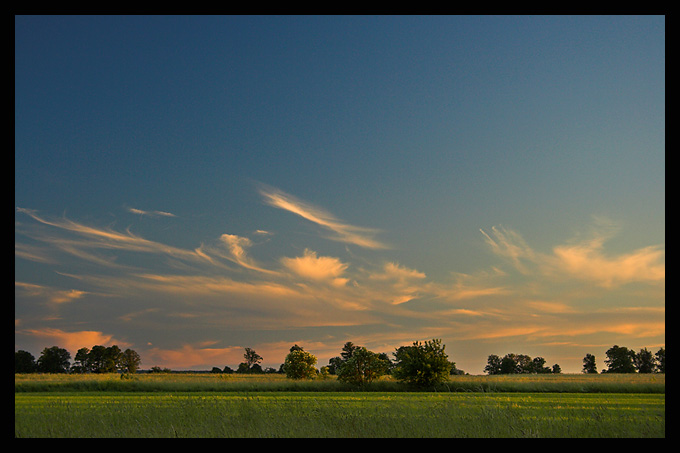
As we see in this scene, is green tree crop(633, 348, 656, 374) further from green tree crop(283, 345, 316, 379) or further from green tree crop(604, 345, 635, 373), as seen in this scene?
green tree crop(283, 345, 316, 379)

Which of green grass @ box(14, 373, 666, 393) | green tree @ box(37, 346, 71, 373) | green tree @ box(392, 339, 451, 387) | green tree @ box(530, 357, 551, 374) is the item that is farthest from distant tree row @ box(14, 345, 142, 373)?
green tree @ box(530, 357, 551, 374)

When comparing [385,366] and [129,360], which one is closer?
[385,366]

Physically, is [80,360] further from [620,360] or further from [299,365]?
[620,360]

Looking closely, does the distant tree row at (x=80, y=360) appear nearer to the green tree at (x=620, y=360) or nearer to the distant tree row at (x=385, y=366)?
the distant tree row at (x=385, y=366)

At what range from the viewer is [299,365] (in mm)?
42656

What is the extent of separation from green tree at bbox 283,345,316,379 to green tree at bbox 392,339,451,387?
8539 millimetres

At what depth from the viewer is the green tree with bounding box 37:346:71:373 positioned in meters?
57.5

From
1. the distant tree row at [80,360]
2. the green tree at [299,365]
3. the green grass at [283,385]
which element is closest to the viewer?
the green grass at [283,385]

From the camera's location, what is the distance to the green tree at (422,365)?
1428 inches

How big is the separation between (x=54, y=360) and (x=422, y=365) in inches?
1725

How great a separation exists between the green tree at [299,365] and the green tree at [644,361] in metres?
54.5

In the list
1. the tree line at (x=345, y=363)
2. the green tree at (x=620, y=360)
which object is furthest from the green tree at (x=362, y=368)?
the green tree at (x=620, y=360)

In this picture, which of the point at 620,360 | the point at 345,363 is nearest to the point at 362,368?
the point at 345,363
